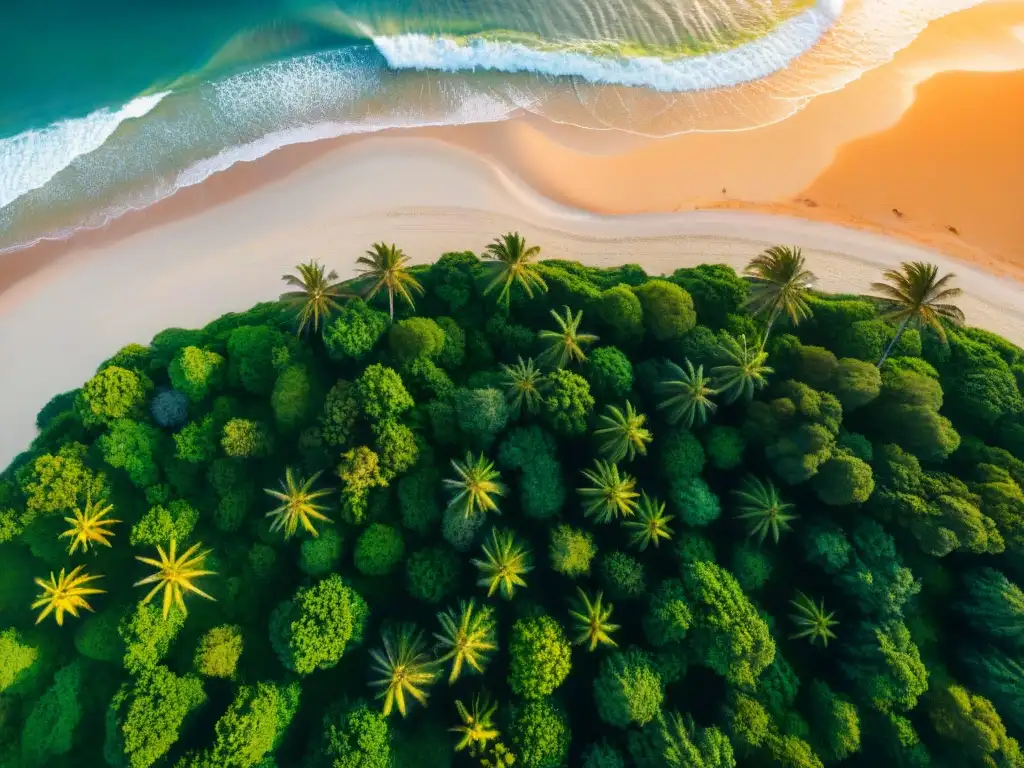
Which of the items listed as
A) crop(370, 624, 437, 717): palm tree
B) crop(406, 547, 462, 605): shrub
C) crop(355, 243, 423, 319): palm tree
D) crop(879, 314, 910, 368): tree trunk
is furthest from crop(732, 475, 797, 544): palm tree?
crop(355, 243, 423, 319): palm tree

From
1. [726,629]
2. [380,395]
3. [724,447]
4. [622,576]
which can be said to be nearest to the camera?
[726,629]

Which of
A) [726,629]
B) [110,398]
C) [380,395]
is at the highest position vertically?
[110,398]

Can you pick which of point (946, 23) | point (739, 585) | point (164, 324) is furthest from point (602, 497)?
point (946, 23)

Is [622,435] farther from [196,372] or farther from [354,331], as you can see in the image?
[196,372]

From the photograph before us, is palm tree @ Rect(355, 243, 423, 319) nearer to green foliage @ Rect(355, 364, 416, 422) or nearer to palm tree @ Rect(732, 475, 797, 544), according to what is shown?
green foliage @ Rect(355, 364, 416, 422)

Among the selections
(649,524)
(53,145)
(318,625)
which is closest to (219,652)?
(318,625)
